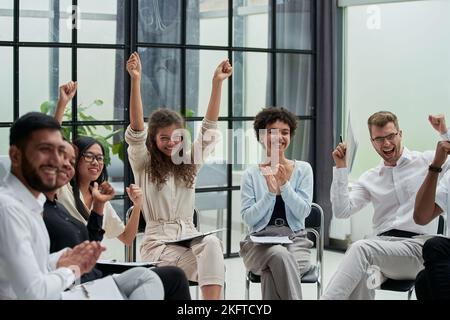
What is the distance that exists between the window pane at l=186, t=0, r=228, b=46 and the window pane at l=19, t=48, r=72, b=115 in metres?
0.97

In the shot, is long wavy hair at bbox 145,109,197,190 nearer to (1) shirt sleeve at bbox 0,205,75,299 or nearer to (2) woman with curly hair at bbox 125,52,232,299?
(2) woman with curly hair at bbox 125,52,232,299

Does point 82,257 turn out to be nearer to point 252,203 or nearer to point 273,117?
point 252,203

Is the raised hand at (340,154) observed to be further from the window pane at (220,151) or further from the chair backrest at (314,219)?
the window pane at (220,151)

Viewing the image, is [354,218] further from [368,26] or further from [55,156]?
[55,156]

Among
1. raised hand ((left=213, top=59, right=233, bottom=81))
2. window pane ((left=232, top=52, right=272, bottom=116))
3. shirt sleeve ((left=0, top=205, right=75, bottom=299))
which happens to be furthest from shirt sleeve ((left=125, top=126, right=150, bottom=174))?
window pane ((left=232, top=52, right=272, bottom=116))

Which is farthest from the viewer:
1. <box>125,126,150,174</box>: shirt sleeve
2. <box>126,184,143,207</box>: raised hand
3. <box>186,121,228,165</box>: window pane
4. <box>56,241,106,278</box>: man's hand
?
<box>186,121,228,165</box>: window pane

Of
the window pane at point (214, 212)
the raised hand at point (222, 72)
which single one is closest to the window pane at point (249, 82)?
the window pane at point (214, 212)

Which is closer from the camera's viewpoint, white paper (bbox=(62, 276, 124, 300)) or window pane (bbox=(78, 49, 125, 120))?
white paper (bbox=(62, 276, 124, 300))

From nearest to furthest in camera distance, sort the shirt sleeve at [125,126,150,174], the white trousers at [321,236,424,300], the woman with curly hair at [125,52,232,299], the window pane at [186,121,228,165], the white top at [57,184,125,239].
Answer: the white top at [57,184,125,239], the white trousers at [321,236,424,300], the woman with curly hair at [125,52,232,299], the shirt sleeve at [125,126,150,174], the window pane at [186,121,228,165]

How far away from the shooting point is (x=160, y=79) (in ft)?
19.9

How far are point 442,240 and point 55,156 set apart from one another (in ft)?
6.28

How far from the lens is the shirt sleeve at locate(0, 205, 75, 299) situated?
9.04 feet

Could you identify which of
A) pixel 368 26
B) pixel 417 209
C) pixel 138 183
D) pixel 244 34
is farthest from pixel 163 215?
pixel 368 26

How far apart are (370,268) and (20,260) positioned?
78.3 inches
